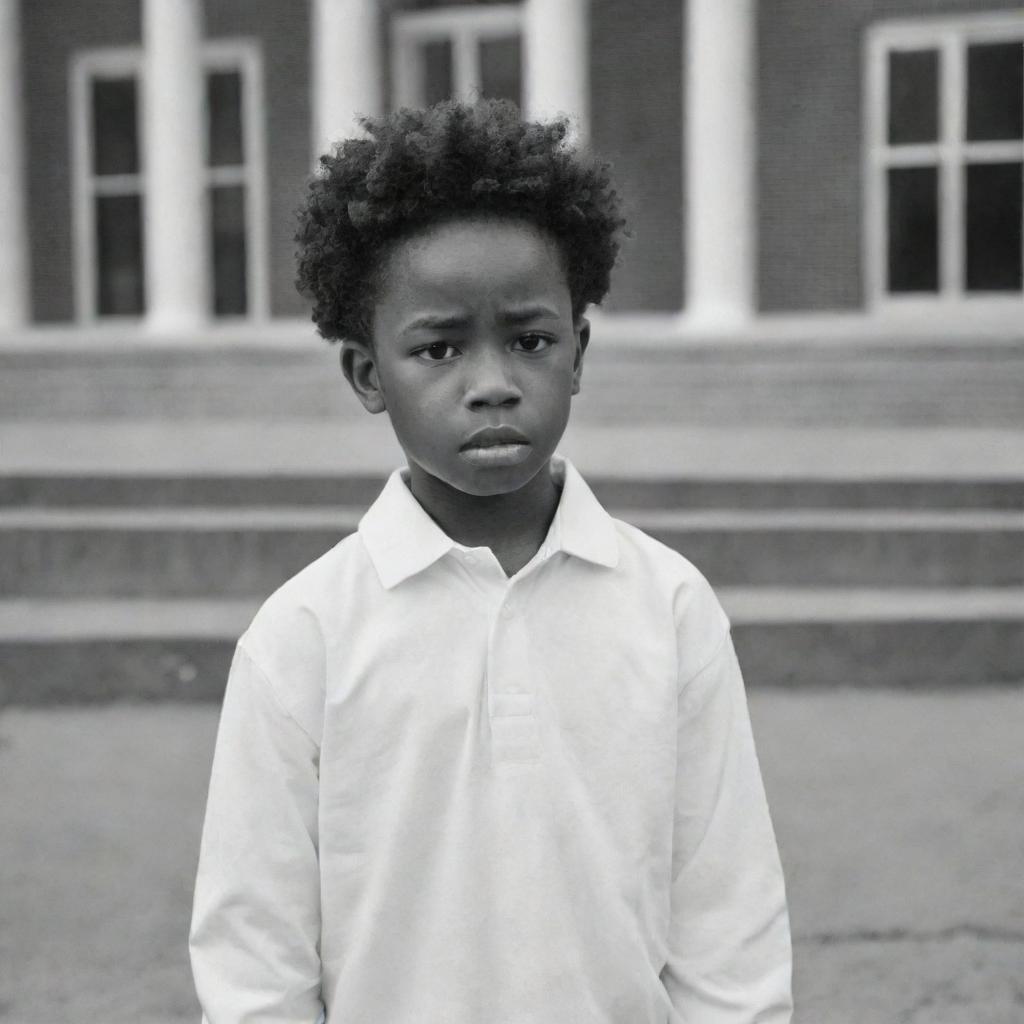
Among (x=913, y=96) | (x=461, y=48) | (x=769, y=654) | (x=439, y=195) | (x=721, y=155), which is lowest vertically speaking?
(x=769, y=654)

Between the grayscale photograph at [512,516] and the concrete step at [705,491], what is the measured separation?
0.9 inches

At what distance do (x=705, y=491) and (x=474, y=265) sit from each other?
518cm

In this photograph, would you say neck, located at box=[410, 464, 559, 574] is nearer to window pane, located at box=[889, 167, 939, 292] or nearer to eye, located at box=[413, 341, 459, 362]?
eye, located at box=[413, 341, 459, 362]

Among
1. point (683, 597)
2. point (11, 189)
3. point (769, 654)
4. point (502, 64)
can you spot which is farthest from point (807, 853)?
point (11, 189)

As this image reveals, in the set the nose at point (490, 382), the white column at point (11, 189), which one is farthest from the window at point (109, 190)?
the nose at point (490, 382)

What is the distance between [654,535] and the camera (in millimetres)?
5906

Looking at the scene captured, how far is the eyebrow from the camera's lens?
4.72 ft

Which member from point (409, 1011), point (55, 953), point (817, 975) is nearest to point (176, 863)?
point (55, 953)

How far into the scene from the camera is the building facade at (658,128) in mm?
10828

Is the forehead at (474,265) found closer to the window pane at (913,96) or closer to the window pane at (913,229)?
the window pane at (913,229)

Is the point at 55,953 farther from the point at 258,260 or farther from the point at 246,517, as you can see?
the point at 258,260

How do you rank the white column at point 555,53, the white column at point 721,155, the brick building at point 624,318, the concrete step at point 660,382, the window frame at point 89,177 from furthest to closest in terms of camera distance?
the window frame at point 89,177 → the white column at point 555,53 → the white column at point 721,155 → the concrete step at point 660,382 → the brick building at point 624,318

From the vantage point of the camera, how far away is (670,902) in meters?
1.60

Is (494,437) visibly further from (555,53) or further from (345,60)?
(345,60)
